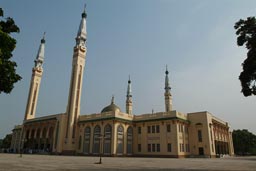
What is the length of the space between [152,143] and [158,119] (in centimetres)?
490

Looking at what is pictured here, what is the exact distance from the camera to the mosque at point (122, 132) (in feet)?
138

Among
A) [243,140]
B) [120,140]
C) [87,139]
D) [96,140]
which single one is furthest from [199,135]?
[243,140]

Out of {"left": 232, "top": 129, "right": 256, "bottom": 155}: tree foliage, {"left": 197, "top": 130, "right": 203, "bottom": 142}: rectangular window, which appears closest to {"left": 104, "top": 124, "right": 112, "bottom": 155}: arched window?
{"left": 197, "top": 130, "right": 203, "bottom": 142}: rectangular window

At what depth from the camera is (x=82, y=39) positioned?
5594 cm

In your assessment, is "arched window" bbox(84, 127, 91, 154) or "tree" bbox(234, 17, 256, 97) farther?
"arched window" bbox(84, 127, 91, 154)

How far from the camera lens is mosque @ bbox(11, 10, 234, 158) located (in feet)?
138

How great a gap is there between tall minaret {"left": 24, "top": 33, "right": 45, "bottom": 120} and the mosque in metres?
5.61

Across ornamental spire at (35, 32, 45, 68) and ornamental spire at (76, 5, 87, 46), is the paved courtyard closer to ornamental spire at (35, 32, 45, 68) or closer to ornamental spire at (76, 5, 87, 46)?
ornamental spire at (76, 5, 87, 46)

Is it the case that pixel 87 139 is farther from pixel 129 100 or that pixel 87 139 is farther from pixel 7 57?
pixel 7 57

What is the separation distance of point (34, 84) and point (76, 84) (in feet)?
61.5

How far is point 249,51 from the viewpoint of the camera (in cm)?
1599

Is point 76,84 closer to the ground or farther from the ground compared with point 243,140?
farther from the ground

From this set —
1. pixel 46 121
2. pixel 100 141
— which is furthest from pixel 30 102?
pixel 100 141

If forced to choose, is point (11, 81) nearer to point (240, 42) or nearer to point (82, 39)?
point (240, 42)
